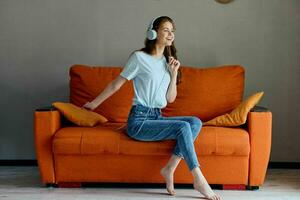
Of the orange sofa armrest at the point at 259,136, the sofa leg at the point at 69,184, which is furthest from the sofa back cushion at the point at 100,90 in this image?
the orange sofa armrest at the point at 259,136

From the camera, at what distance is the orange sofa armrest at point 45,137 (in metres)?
3.21

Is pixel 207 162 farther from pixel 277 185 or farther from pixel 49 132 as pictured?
pixel 49 132

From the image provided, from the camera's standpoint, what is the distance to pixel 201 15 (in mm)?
4047

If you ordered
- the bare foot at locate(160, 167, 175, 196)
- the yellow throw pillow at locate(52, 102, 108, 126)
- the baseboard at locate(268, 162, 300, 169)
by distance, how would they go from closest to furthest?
the bare foot at locate(160, 167, 175, 196) → the yellow throw pillow at locate(52, 102, 108, 126) → the baseboard at locate(268, 162, 300, 169)

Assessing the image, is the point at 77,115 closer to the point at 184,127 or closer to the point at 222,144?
the point at 184,127

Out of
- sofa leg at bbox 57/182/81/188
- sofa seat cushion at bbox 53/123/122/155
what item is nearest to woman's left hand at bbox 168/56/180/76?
sofa seat cushion at bbox 53/123/122/155

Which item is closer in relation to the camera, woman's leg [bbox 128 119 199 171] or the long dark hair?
woman's leg [bbox 128 119 199 171]

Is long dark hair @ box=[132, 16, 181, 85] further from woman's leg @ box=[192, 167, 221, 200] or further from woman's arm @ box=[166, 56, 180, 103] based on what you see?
woman's leg @ box=[192, 167, 221, 200]

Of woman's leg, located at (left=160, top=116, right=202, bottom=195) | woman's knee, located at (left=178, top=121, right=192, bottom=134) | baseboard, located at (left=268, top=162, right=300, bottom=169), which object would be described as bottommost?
baseboard, located at (left=268, top=162, right=300, bottom=169)

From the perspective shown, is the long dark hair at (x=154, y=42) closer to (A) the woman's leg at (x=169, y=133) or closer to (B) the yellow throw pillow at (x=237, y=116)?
(A) the woman's leg at (x=169, y=133)

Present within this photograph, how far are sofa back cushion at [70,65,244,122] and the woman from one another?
1.70 feet

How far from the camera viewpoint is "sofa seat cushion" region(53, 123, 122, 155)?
→ 10.2 feet

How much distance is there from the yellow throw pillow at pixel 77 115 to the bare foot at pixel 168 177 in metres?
0.68

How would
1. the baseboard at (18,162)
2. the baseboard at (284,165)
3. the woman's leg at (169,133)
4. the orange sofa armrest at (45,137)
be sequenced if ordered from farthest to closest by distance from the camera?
the baseboard at (18,162) < the baseboard at (284,165) < the orange sofa armrest at (45,137) < the woman's leg at (169,133)
